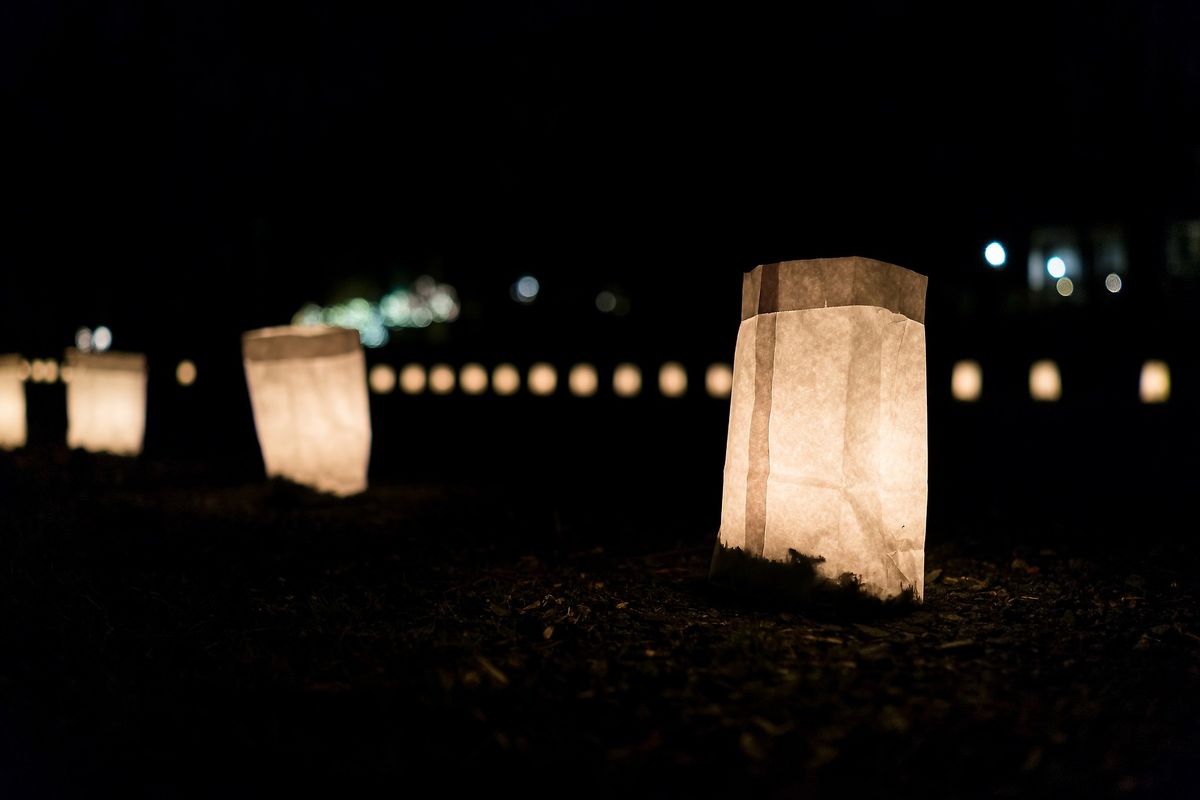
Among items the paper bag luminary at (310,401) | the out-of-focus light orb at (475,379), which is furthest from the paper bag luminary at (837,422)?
the out-of-focus light orb at (475,379)

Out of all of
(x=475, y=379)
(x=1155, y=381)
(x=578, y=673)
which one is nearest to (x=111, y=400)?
(x=475, y=379)

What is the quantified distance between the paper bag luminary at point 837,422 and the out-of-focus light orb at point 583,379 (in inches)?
246

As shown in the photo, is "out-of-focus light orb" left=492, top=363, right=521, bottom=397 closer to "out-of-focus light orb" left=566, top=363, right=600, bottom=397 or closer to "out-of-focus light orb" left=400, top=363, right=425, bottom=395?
"out-of-focus light orb" left=566, top=363, right=600, bottom=397

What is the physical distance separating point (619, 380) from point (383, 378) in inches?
147

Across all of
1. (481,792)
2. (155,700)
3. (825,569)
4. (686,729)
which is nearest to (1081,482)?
(825,569)

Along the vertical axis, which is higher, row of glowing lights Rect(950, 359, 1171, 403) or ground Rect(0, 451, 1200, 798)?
row of glowing lights Rect(950, 359, 1171, 403)

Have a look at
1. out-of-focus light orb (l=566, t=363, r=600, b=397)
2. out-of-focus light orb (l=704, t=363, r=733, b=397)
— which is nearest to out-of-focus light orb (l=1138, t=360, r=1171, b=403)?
out-of-focus light orb (l=704, t=363, r=733, b=397)

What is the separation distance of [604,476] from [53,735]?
6.27 meters

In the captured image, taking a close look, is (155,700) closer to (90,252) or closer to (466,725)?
(466,725)

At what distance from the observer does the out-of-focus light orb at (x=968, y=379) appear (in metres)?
8.41

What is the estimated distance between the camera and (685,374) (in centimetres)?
995

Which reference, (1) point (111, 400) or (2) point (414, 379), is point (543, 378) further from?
(1) point (111, 400)

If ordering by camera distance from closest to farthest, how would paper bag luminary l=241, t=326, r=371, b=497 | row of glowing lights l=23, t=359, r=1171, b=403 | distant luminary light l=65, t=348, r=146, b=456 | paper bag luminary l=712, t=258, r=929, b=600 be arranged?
paper bag luminary l=712, t=258, r=929, b=600 < paper bag luminary l=241, t=326, r=371, b=497 < row of glowing lights l=23, t=359, r=1171, b=403 < distant luminary light l=65, t=348, r=146, b=456

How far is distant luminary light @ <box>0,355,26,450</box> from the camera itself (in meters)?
11.6
